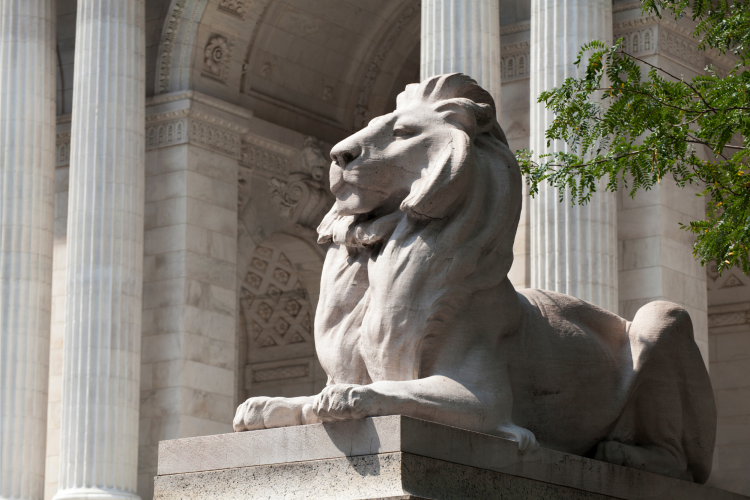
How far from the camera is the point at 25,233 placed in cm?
2228

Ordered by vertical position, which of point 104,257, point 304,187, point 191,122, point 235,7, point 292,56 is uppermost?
point 235,7

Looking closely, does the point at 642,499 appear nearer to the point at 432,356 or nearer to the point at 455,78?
the point at 432,356

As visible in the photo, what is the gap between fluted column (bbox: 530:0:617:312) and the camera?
17.3 m

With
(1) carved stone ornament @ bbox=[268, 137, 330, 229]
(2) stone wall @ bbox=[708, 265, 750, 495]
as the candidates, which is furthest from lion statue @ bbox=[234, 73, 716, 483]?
(1) carved stone ornament @ bbox=[268, 137, 330, 229]

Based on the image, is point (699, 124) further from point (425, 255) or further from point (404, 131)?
point (425, 255)

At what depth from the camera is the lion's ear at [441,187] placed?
598 centimetres

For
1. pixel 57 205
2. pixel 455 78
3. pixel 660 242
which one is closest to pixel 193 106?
pixel 57 205

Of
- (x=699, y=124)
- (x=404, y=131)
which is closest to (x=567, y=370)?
(x=404, y=131)

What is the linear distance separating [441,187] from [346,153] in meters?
0.55

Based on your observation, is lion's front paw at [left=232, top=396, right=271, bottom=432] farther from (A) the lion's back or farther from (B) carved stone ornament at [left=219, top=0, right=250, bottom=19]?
(B) carved stone ornament at [left=219, top=0, right=250, bottom=19]

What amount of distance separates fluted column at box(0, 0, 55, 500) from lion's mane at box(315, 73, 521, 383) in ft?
54.0

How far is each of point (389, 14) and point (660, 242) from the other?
1078cm

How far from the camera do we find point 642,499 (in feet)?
21.5

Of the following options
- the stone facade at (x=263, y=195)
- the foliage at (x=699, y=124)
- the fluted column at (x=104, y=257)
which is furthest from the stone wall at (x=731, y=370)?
the foliage at (x=699, y=124)
